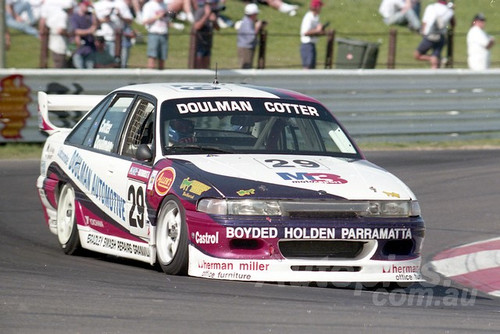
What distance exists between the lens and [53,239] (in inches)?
396

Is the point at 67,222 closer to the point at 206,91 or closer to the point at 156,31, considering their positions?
the point at 206,91

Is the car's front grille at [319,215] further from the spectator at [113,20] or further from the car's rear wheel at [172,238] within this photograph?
the spectator at [113,20]

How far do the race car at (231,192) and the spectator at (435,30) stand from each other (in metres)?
12.2

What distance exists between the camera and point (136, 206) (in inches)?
312

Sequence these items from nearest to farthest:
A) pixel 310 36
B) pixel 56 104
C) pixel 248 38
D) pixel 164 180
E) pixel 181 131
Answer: pixel 164 180, pixel 181 131, pixel 56 104, pixel 248 38, pixel 310 36

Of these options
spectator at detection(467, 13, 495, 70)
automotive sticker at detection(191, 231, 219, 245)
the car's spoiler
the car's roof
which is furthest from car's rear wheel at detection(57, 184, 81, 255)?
spectator at detection(467, 13, 495, 70)

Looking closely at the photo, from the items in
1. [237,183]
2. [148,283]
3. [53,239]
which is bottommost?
[53,239]

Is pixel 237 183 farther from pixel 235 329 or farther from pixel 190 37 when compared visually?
pixel 190 37

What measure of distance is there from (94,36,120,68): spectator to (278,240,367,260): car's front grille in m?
11.0

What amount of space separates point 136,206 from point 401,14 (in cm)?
1712

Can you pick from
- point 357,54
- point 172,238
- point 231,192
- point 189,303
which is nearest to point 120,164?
point 172,238

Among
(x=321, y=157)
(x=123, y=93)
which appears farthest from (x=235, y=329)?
(x=123, y=93)

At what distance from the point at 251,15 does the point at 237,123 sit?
1093 cm

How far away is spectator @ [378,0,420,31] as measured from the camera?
78.0 feet
